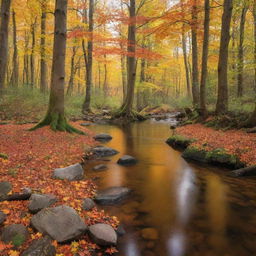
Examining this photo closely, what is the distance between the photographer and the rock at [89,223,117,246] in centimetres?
353

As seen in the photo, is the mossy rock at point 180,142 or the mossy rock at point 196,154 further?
the mossy rock at point 180,142

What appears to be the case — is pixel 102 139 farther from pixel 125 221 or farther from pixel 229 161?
pixel 125 221

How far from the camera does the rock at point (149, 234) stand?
389cm

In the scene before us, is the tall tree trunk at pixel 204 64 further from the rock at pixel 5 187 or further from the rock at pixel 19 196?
the rock at pixel 5 187

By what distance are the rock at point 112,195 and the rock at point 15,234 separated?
197 centimetres

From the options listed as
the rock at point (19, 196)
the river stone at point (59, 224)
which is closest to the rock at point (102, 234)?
the river stone at point (59, 224)

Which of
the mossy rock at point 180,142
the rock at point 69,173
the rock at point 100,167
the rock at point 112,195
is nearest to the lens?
the rock at point 112,195

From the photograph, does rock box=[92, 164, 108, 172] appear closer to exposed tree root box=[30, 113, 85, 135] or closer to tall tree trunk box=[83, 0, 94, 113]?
exposed tree root box=[30, 113, 85, 135]

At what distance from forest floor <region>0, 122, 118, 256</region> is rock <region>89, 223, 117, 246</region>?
0.10 meters

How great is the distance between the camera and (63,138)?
9.50 meters

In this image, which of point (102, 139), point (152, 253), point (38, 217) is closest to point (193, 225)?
point (152, 253)

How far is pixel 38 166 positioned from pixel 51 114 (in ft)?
15.1

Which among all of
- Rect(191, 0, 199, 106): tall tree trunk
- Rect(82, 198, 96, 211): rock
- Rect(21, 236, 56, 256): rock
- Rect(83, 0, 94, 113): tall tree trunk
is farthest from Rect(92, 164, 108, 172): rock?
Rect(83, 0, 94, 113): tall tree trunk

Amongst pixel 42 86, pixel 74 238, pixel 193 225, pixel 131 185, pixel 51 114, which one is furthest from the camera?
pixel 42 86
